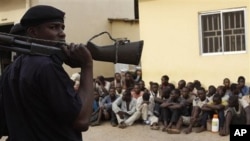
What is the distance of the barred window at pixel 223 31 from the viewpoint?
30.2ft

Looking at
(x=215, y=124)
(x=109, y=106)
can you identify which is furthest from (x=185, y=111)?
(x=109, y=106)

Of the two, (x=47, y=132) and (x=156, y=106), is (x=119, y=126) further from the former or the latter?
(x=47, y=132)

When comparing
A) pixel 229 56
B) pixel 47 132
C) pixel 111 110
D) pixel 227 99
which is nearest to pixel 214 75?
pixel 229 56

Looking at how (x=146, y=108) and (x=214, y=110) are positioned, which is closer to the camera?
(x=214, y=110)

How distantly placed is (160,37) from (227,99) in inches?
109

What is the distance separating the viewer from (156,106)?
8.59 metres

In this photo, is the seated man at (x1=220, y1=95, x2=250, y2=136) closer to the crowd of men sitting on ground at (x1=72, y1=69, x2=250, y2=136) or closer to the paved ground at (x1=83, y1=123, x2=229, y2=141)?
the crowd of men sitting on ground at (x1=72, y1=69, x2=250, y2=136)

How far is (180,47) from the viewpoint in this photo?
9.90 meters

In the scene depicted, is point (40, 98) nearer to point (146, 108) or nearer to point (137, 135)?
point (137, 135)

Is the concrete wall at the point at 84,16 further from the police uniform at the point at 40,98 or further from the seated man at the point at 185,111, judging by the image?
the police uniform at the point at 40,98

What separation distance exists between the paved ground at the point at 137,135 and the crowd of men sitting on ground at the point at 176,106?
4.4 inches

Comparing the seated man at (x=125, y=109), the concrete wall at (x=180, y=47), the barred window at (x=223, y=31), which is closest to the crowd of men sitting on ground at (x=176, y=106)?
the seated man at (x=125, y=109)

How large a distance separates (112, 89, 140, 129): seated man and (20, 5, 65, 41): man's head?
681 centimetres

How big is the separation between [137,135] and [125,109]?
0.93 m
